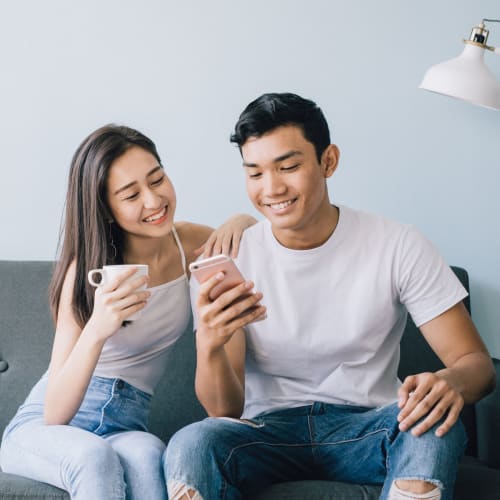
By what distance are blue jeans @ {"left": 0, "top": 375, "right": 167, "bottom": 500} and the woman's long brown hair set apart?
20cm

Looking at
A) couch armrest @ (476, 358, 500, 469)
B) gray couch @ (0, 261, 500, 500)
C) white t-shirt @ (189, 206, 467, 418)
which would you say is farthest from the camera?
gray couch @ (0, 261, 500, 500)

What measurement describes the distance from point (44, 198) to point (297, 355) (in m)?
1.06

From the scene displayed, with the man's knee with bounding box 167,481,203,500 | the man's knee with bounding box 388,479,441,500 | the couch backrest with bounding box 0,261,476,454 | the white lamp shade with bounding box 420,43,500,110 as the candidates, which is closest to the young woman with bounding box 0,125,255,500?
the man's knee with bounding box 167,481,203,500

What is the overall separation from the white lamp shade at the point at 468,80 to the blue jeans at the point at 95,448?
1.09m

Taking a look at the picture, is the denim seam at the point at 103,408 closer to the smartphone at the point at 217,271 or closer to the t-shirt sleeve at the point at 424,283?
the smartphone at the point at 217,271

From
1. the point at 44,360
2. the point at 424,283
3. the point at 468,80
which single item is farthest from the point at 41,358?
the point at 468,80

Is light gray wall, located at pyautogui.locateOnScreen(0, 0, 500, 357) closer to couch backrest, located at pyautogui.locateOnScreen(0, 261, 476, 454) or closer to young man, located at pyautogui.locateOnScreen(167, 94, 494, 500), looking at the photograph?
couch backrest, located at pyautogui.locateOnScreen(0, 261, 476, 454)

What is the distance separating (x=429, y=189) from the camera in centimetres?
239

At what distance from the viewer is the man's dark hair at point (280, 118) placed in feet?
5.76

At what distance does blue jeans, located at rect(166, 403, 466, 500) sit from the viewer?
58.3 inches

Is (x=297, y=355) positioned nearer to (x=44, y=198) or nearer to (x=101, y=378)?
(x=101, y=378)

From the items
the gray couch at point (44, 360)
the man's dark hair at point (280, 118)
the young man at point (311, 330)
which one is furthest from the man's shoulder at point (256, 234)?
the gray couch at point (44, 360)

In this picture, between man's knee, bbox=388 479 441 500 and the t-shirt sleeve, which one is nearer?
man's knee, bbox=388 479 441 500

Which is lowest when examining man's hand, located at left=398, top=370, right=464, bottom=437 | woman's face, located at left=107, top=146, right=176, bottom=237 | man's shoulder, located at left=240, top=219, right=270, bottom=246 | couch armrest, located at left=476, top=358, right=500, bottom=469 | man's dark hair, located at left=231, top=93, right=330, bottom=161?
couch armrest, located at left=476, top=358, right=500, bottom=469
